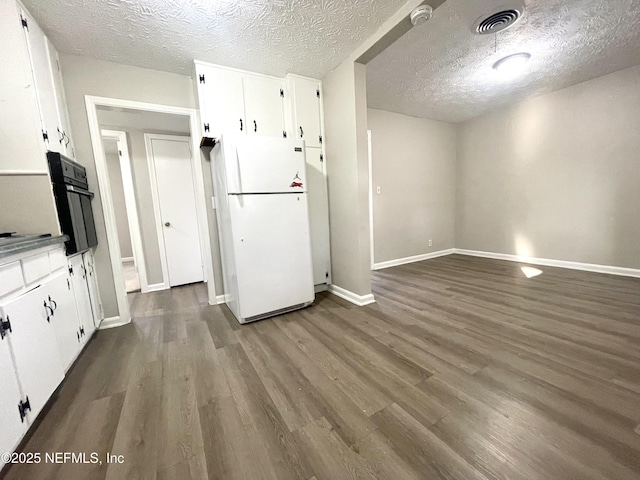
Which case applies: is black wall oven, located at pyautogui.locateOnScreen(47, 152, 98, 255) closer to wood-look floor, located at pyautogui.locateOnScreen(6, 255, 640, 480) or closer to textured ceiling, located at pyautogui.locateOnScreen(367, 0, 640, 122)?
wood-look floor, located at pyautogui.locateOnScreen(6, 255, 640, 480)

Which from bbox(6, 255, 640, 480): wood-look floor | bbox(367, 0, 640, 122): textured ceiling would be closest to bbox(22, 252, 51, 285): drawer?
bbox(6, 255, 640, 480): wood-look floor

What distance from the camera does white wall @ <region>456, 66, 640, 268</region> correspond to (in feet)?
9.66

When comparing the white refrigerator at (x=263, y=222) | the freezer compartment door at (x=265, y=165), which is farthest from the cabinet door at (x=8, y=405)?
the freezer compartment door at (x=265, y=165)

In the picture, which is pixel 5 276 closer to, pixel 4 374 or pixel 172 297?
pixel 4 374

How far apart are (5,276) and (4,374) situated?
405 millimetres

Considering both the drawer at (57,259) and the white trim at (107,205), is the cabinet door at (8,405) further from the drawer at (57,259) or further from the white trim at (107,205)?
the white trim at (107,205)

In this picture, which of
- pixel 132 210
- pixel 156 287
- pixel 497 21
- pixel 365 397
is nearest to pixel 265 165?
pixel 365 397

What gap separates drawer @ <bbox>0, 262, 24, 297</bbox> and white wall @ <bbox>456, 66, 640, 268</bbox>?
5.47m

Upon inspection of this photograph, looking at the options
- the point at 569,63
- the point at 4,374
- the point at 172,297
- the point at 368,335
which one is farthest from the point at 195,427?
the point at 569,63

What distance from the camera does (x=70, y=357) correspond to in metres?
1.58

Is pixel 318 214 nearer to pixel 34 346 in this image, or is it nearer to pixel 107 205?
pixel 107 205

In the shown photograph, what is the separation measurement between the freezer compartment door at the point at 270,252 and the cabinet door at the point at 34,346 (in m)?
1.13

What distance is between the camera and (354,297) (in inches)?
102

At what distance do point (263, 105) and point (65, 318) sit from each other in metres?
2.40
